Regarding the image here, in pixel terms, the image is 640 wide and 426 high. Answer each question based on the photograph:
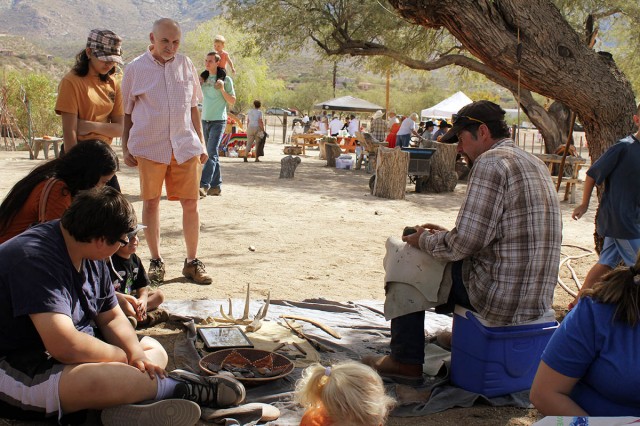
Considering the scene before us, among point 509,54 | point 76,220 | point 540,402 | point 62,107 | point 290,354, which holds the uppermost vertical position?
point 509,54

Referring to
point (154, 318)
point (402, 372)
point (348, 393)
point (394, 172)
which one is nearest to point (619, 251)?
point (402, 372)

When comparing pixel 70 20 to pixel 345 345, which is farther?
pixel 70 20

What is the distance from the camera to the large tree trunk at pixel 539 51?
15.5 ft

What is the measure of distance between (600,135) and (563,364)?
3.63 m

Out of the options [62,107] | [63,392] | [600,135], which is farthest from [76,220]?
[600,135]

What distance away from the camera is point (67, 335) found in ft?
8.64

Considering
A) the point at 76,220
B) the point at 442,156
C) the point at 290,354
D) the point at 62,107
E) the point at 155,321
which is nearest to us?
the point at 76,220

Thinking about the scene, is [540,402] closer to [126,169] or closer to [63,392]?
[63,392]

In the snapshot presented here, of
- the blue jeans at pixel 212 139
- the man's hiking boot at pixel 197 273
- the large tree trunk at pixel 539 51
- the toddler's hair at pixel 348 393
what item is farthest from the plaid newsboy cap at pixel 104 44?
the blue jeans at pixel 212 139

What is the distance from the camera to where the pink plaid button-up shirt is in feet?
16.4

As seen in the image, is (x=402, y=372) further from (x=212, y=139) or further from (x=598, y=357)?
(x=212, y=139)

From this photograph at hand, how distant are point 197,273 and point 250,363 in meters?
1.82

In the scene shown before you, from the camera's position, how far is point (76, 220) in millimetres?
2684

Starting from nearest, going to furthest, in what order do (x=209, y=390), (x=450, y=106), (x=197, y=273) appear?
(x=209, y=390), (x=197, y=273), (x=450, y=106)
